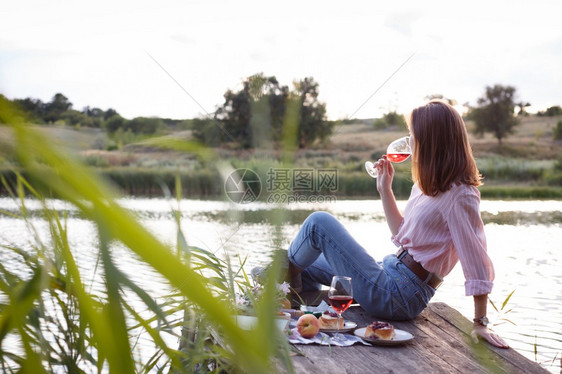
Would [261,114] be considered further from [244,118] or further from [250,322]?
[250,322]

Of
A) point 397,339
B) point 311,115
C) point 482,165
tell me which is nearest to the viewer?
point 311,115

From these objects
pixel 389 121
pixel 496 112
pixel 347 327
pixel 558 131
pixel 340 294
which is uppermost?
pixel 496 112

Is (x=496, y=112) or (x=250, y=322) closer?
(x=250, y=322)

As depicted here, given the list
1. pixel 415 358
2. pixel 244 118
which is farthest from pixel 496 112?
pixel 244 118

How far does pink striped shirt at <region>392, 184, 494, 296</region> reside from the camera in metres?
2.44

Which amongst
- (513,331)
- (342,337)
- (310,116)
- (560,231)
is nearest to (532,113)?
(560,231)

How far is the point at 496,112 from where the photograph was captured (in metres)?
23.0

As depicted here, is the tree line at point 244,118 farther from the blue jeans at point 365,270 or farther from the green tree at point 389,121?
the green tree at point 389,121

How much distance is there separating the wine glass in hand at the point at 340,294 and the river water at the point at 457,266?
0.35m

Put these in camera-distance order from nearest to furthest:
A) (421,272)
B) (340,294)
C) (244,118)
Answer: (244,118), (340,294), (421,272)

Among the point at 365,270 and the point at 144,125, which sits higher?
the point at 144,125

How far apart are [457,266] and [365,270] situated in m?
3.93

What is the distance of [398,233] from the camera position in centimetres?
299

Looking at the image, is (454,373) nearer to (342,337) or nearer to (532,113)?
(342,337)
